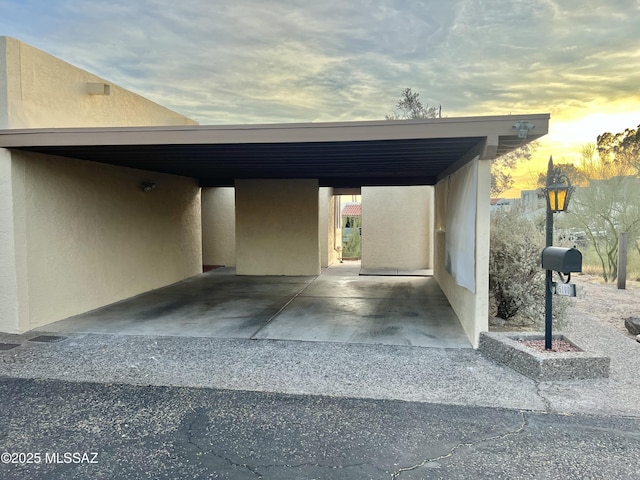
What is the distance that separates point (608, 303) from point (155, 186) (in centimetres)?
963

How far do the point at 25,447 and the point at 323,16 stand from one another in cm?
1357

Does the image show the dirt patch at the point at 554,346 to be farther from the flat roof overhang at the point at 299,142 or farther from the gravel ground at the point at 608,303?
the flat roof overhang at the point at 299,142

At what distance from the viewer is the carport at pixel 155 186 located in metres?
5.20

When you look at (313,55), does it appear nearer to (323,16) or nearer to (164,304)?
(323,16)

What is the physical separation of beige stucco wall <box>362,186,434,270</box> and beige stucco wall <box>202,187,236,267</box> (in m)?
4.21

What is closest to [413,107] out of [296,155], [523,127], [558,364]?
[296,155]

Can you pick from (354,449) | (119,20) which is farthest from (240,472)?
(119,20)

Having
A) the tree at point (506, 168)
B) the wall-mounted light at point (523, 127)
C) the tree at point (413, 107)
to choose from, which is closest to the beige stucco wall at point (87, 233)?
the wall-mounted light at point (523, 127)

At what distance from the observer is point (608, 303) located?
352 inches

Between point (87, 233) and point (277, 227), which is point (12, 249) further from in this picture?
point (277, 227)

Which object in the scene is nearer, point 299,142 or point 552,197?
point 552,197

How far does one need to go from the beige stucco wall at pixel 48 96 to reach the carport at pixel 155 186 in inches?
21.7

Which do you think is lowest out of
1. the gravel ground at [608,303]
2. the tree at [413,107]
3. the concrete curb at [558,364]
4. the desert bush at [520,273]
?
the gravel ground at [608,303]

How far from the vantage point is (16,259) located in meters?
6.11
